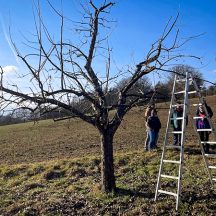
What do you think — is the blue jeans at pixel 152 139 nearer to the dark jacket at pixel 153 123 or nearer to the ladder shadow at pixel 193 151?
the dark jacket at pixel 153 123

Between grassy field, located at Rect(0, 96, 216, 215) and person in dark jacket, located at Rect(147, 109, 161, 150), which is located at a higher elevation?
person in dark jacket, located at Rect(147, 109, 161, 150)

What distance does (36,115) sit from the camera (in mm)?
9062

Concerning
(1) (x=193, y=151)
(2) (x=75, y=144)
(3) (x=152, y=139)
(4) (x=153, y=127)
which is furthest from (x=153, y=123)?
(2) (x=75, y=144)

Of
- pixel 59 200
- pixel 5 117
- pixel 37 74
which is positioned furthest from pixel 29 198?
pixel 37 74

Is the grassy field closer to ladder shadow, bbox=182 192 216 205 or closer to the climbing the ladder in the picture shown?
ladder shadow, bbox=182 192 216 205

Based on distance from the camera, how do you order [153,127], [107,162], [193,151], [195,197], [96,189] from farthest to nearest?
[153,127]
[193,151]
[96,189]
[107,162]
[195,197]

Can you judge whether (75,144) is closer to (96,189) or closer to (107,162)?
(96,189)

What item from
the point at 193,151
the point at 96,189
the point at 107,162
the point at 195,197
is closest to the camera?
the point at 195,197

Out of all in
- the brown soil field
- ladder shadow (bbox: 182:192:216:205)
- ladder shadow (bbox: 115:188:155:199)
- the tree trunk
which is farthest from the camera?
the brown soil field

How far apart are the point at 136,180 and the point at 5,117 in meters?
3.90

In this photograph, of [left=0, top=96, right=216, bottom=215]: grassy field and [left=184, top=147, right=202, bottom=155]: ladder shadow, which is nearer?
[left=0, top=96, right=216, bottom=215]: grassy field

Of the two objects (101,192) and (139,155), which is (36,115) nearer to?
(101,192)

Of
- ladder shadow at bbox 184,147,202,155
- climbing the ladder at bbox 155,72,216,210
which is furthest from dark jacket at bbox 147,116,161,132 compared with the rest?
ladder shadow at bbox 184,147,202,155

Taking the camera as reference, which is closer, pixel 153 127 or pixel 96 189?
pixel 96 189
